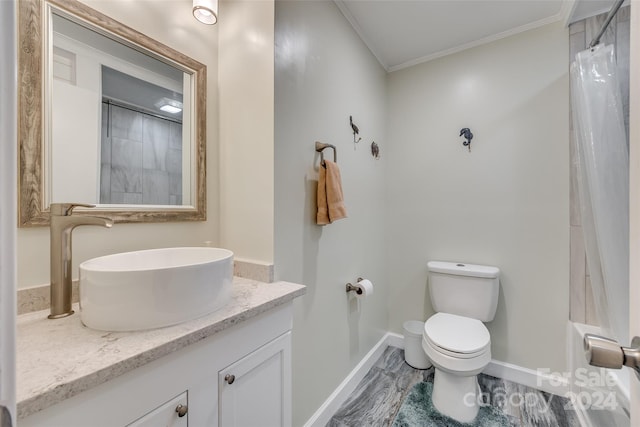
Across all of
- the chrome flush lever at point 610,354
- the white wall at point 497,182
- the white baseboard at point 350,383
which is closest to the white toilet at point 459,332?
the white wall at point 497,182

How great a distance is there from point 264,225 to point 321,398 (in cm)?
104

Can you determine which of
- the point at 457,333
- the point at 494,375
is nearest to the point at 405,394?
the point at 457,333

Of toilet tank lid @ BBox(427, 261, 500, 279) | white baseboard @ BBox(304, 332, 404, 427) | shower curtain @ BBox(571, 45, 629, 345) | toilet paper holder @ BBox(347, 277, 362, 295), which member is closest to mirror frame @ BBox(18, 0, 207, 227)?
toilet paper holder @ BBox(347, 277, 362, 295)

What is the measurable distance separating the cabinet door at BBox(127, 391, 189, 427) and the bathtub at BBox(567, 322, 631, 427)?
1649 millimetres

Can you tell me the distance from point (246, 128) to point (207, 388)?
1.04 m

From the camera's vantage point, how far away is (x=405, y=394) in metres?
1.70

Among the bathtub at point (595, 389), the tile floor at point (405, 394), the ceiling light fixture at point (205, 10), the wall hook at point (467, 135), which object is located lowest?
the tile floor at point (405, 394)

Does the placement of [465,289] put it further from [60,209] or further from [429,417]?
[60,209]

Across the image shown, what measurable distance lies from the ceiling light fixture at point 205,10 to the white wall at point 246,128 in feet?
0.50

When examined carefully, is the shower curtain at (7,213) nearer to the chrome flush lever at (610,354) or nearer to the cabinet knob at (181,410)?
the cabinet knob at (181,410)

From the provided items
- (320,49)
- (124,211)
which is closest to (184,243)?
(124,211)

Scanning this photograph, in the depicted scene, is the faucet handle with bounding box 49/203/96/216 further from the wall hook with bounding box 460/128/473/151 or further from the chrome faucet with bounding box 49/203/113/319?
the wall hook with bounding box 460/128/473/151

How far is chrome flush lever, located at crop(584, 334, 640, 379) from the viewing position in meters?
0.45

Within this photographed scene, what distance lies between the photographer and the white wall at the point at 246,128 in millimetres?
1182
